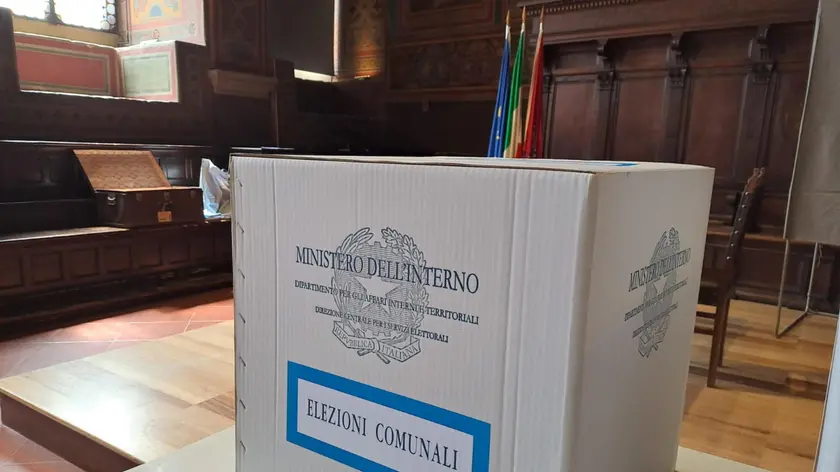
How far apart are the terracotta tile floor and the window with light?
3.47 m

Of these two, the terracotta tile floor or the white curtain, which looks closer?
the white curtain

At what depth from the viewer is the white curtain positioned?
5.48 ft

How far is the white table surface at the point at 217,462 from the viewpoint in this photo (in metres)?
0.93

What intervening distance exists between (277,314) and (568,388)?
1.16 feet

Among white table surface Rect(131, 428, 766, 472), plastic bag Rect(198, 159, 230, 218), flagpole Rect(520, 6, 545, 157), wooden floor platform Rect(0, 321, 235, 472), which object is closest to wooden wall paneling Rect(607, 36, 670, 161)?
flagpole Rect(520, 6, 545, 157)

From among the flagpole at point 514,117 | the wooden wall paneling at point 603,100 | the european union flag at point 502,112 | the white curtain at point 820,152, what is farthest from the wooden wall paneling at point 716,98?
the white curtain at point 820,152

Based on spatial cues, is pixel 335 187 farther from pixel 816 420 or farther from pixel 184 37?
pixel 184 37

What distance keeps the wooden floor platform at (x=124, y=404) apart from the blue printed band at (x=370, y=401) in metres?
1.26

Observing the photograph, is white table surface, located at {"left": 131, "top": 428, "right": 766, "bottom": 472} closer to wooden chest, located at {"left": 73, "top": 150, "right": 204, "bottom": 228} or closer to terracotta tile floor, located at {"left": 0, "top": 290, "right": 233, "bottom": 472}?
terracotta tile floor, located at {"left": 0, "top": 290, "right": 233, "bottom": 472}

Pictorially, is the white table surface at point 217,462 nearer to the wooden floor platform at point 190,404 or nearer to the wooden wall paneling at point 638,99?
the wooden floor platform at point 190,404

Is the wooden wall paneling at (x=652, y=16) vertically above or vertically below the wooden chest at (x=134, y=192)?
above

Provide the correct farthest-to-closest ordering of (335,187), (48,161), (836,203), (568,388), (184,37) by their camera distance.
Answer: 1. (184,37)
2. (48,161)
3. (836,203)
4. (335,187)
5. (568,388)

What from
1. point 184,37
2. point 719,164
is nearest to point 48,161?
point 184,37

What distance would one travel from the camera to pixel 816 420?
2.15 meters
